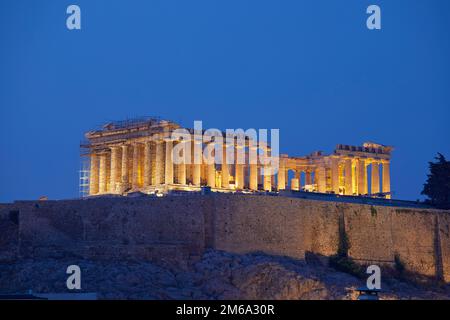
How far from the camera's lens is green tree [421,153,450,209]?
83.5 m

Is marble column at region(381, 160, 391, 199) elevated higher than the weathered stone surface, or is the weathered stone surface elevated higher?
marble column at region(381, 160, 391, 199)

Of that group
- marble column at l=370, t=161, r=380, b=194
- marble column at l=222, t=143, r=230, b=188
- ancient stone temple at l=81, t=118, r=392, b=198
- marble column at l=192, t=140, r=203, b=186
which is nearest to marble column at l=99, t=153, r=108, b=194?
ancient stone temple at l=81, t=118, r=392, b=198

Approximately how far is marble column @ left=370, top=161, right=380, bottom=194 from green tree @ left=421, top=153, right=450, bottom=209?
456 cm

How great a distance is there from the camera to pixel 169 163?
7638 cm

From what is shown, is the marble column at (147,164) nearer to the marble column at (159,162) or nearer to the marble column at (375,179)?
the marble column at (159,162)

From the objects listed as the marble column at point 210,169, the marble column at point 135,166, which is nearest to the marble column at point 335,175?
the marble column at point 210,169

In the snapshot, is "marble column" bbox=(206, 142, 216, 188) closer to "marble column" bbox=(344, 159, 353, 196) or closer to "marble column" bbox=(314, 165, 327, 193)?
"marble column" bbox=(314, 165, 327, 193)

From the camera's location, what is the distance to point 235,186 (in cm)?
8000

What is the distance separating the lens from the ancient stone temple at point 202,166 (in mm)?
77188

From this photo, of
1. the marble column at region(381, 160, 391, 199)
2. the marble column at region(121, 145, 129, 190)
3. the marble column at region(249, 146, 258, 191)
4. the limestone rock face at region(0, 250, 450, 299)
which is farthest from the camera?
the marble column at region(381, 160, 391, 199)

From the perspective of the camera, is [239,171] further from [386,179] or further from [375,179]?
[386,179]

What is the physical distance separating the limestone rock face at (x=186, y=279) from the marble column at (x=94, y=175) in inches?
755
